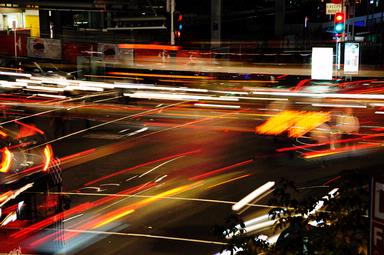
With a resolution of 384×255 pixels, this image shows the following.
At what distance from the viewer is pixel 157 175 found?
14.2m

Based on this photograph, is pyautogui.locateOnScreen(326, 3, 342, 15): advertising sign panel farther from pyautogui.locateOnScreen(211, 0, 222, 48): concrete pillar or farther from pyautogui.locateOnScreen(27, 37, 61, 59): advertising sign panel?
pyautogui.locateOnScreen(211, 0, 222, 48): concrete pillar

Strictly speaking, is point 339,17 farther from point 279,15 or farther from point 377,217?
point 279,15

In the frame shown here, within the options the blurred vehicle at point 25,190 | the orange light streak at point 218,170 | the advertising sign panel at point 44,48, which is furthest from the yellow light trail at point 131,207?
the advertising sign panel at point 44,48

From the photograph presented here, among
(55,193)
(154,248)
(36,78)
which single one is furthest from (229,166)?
(36,78)

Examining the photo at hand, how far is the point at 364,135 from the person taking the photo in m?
19.4

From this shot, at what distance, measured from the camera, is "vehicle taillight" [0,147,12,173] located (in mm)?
8316

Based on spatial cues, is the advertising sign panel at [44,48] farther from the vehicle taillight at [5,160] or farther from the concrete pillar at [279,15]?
the concrete pillar at [279,15]

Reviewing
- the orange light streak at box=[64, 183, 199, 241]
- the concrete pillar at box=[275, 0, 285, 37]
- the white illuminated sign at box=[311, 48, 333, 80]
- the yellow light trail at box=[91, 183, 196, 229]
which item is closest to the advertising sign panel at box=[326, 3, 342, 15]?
the white illuminated sign at box=[311, 48, 333, 80]

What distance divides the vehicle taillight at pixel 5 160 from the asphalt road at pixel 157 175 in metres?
1.01

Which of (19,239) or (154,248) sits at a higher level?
(19,239)

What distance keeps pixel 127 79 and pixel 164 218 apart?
23.2 meters

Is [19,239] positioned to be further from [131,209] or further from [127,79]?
[127,79]

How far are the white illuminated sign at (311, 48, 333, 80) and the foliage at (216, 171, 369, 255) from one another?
Result: 1965cm

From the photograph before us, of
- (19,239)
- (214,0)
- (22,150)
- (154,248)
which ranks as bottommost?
(154,248)
